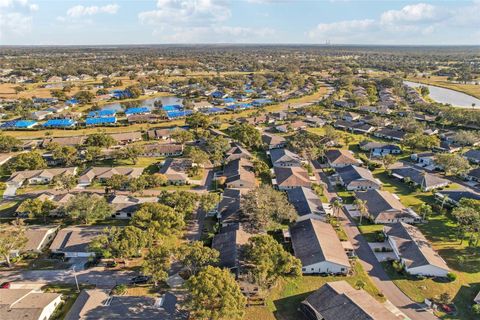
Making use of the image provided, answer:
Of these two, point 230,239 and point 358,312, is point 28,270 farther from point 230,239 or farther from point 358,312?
point 358,312

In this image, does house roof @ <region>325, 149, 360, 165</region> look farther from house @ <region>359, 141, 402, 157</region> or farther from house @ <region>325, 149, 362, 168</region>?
house @ <region>359, 141, 402, 157</region>

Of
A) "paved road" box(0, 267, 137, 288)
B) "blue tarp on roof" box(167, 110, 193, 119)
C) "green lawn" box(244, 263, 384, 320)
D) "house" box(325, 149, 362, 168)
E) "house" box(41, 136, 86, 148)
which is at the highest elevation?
"blue tarp on roof" box(167, 110, 193, 119)

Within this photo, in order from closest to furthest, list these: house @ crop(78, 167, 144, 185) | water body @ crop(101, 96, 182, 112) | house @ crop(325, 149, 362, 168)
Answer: house @ crop(78, 167, 144, 185) → house @ crop(325, 149, 362, 168) → water body @ crop(101, 96, 182, 112)

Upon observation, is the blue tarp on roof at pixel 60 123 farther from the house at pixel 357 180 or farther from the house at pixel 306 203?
the house at pixel 357 180

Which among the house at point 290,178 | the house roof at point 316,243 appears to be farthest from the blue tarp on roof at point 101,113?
the house roof at point 316,243

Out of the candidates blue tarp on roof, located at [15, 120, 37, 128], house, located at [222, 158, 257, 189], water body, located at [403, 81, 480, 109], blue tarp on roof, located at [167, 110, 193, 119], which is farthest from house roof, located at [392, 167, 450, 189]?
blue tarp on roof, located at [15, 120, 37, 128]

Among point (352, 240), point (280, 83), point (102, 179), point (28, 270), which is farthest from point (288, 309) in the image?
point (280, 83)
